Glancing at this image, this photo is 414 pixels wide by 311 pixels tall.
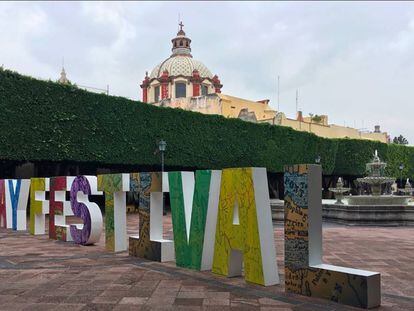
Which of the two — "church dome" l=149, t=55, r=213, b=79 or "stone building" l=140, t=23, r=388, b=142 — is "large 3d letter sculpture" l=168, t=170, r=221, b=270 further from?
"church dome" l=149, t=55, r=213, b=79

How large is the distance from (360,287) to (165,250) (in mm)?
3988

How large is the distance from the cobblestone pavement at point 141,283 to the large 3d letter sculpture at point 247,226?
219 millimetres

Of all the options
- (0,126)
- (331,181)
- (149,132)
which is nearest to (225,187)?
(0,126)

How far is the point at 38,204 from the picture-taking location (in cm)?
1218

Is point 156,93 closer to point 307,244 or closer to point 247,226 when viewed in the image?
point 247,226

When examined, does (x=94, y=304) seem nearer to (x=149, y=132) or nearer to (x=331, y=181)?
(x=149, y=132)

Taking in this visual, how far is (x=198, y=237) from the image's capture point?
7.16 m

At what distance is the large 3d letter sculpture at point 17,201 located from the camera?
13.1m

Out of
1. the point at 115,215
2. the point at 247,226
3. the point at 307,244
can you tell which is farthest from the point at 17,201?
the point at 307,244

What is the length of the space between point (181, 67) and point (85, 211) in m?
52.5

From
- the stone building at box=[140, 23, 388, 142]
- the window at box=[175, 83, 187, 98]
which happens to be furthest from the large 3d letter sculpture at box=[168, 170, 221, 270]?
the window at box=[175, 83, 187, 98]

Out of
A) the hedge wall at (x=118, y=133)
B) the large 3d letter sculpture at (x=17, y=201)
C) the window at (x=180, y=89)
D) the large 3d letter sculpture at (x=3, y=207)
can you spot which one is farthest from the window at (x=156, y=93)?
the large 3d letter sculpture at (x=17, y=201)

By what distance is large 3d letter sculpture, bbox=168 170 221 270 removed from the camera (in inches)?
274

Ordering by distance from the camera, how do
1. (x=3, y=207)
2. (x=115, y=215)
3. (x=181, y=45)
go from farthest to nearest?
(x=181, y=45) → (x=3, y=207) → (x=115, y=215)
